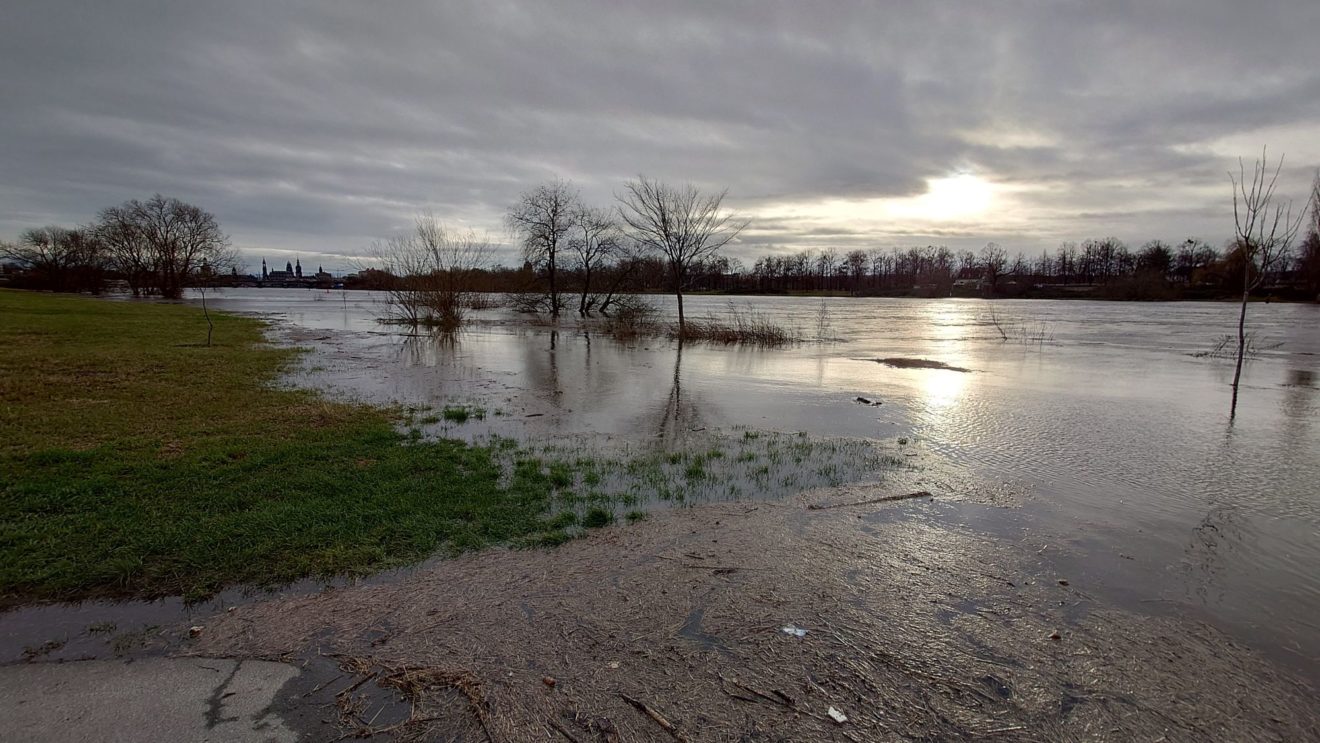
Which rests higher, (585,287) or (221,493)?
(585,287)

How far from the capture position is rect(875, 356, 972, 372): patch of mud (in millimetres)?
16734

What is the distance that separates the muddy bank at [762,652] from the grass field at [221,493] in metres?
0.62

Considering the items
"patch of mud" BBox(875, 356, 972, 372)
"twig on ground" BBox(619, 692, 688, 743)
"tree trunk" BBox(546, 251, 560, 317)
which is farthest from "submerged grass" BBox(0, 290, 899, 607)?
"tree trunk" BBox(546, 251, 560, 317)

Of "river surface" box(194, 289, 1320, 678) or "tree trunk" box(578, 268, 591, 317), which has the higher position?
"tree trunk" box(578, 268, 591, 317)

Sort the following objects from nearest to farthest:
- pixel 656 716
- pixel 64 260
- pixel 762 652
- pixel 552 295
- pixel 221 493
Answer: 1. pixel 656 716
2. pixel 762 652
3. pixel 221 493
4. pixel 552 295
5. pixel 64 260

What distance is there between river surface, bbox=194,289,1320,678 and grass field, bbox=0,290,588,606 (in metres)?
1.87

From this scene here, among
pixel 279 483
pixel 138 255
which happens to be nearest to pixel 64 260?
pixel 138 255

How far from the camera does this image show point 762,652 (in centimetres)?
335

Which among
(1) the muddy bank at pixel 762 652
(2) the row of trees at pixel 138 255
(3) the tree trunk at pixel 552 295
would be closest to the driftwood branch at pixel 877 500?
(1) the muddy bank at pixel 762 652

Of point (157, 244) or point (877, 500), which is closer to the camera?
point (877, 500)

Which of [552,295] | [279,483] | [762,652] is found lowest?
[762,652]

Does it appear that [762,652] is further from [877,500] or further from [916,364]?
[916,364]

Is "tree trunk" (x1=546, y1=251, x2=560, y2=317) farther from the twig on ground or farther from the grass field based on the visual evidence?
the twig on ground

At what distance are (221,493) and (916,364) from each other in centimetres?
1662
